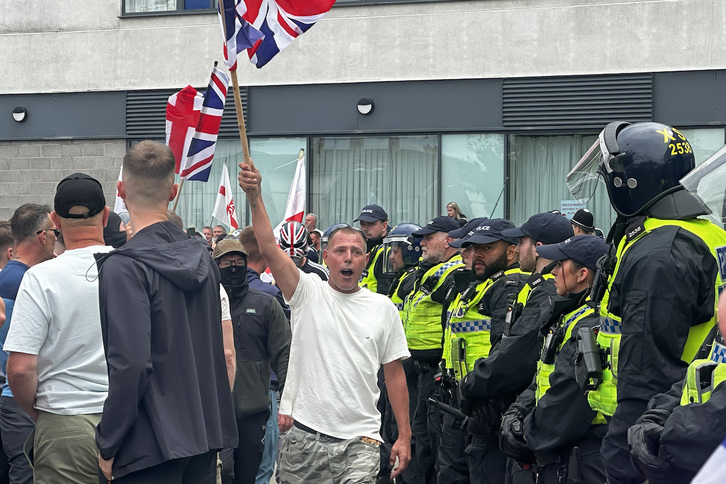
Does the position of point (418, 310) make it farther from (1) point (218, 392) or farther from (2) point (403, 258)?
(1) point (218, 392)

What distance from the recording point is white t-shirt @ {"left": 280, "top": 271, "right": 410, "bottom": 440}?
233 inches

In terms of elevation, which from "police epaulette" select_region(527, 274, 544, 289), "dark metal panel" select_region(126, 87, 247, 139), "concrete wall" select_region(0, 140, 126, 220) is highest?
"dark metal panel" select_region(126, 87, 247, 139)

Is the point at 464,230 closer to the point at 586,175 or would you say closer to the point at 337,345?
the point at 337,345

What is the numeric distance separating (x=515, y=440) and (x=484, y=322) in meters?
1.82

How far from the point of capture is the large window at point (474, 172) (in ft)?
61.0

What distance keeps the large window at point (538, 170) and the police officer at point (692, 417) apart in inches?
588

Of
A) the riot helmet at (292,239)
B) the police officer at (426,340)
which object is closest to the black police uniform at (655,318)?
the police officer at (426,340)

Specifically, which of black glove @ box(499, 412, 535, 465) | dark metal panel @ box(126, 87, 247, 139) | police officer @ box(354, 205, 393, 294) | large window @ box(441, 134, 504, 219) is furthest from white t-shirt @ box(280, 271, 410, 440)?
dark metal panel @ box(126, 87, 247, 139)

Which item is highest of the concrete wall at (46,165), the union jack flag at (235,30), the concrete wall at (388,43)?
the concrete wall at (388,43)

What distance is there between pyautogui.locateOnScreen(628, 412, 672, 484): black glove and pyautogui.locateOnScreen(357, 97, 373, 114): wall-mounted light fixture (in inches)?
609

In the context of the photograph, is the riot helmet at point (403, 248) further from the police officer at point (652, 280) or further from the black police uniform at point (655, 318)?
the black police uniform at point (655, 318)

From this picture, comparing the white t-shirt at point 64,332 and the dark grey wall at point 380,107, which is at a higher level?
the dark grey wall at point 380,107

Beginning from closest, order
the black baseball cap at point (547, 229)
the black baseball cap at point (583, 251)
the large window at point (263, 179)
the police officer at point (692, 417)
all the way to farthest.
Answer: the police officer at point (692, 417), the black baseball cap at point (583, 251), the black baseball cap at point (547, 229), the large window at point (263, 179)

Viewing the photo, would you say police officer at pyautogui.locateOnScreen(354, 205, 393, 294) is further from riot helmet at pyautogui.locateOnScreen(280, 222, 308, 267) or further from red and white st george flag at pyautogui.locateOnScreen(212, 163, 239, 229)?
red and white st george flag at pyautogui.locateOnScreen(212, 163, 239, 229)
